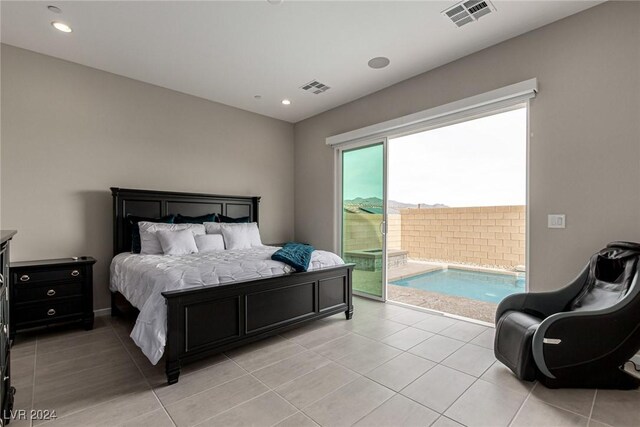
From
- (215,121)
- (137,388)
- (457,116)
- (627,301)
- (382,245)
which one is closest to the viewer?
(627,301)

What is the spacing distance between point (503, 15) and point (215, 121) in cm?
381

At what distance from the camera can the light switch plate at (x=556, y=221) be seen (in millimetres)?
2713

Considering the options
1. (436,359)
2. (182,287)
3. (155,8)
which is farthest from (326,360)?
(155,8)

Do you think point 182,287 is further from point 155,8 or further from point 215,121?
point 215,121

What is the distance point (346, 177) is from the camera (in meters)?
4.87

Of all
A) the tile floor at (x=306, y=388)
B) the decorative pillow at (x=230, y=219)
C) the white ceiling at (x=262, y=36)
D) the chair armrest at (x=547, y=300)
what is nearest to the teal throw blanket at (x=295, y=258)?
the tile floor at (x=306, y=388)

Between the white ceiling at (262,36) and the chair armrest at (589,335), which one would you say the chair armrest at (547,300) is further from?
the white ceiling at (262,36)

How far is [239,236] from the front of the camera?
405 centimetres

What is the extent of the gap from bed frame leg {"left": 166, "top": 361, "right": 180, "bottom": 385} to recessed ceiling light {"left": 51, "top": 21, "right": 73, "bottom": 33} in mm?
3179

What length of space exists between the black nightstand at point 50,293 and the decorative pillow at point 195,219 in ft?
3.57

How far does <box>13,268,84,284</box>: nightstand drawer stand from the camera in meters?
2.82

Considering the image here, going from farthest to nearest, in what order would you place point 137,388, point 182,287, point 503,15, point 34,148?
point 34,148 < point 503,15 < point 182,287 < point 137,388

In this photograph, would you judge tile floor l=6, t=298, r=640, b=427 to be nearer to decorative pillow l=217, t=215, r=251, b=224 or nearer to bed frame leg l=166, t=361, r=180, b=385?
bed frame leg l=166, t=361, r=180, b=385

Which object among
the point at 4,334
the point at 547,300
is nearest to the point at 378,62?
the point at 547,300
